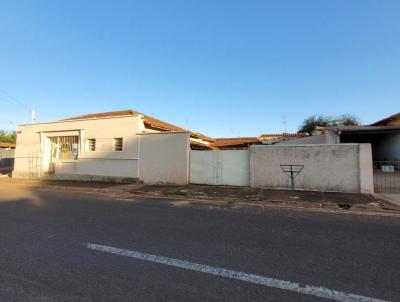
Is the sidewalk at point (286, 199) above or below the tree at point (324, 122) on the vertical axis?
below

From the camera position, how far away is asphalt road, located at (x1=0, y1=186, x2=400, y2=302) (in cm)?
305

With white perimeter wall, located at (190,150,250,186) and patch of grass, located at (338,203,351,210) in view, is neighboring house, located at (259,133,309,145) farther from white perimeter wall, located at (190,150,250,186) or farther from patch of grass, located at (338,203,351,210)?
patch of grass, located at (338,203,351,210)

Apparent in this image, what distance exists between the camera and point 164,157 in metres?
15.0

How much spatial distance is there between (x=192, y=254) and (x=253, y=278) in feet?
3.89

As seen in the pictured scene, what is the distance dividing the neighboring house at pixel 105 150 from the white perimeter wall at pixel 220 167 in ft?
1.87

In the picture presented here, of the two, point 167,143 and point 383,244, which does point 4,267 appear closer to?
point 383,244

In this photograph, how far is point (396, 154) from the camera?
19375 millimetres

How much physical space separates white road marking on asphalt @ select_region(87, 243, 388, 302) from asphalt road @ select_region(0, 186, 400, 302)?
3.9 inches

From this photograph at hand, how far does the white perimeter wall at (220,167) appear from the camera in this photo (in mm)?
13617

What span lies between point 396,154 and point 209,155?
15.2m

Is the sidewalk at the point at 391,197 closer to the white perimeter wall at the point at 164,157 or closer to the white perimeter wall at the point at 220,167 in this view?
the white perimeter wall at the point at 220,167

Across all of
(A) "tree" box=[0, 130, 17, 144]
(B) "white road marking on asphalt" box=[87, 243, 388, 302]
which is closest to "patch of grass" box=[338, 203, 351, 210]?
(B) "white road marking on asphalt" box=[87, 243, 388, 302]

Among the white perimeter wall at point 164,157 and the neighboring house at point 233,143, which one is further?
the neighboring house at point 233,143

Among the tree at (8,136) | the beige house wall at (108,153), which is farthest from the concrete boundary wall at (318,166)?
the tree at (8,136)
